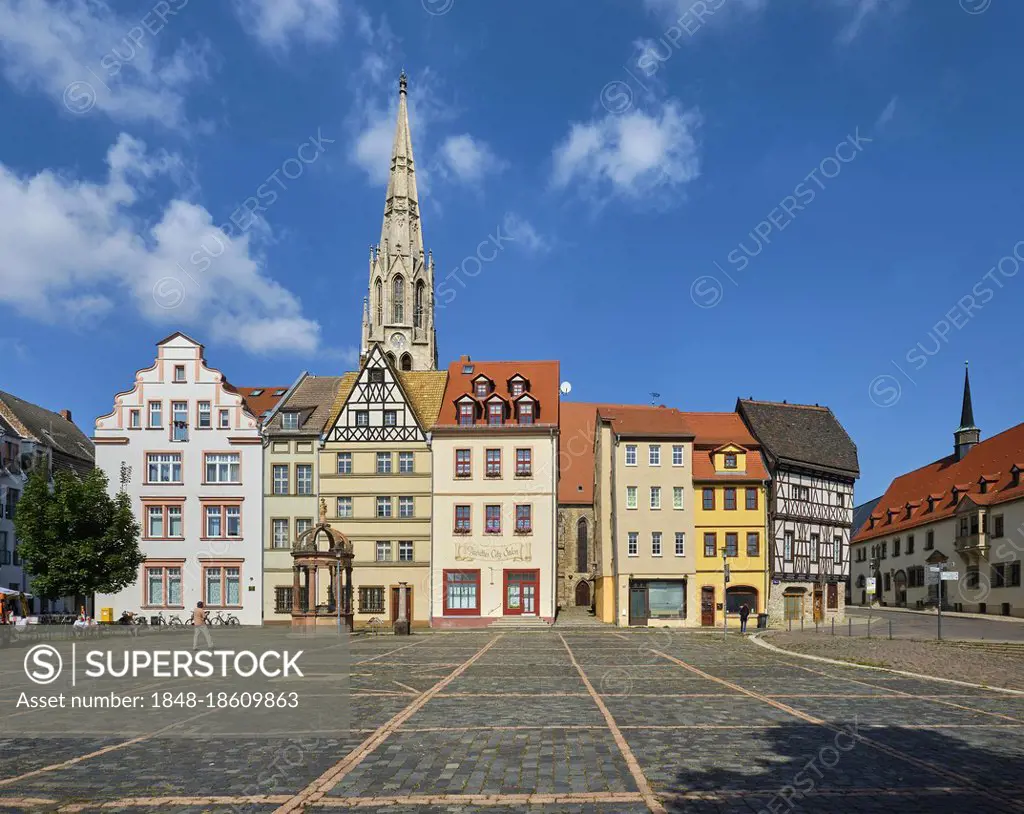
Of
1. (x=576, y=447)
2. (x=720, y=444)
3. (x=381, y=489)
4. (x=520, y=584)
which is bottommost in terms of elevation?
(x=520, y=584)

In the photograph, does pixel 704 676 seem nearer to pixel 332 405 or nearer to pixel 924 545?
pixel 332 405

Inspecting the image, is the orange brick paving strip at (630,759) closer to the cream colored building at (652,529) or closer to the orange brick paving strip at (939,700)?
the orange brick paving strip at (939,700)

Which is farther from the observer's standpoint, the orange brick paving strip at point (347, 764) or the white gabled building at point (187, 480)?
the white gabled building at point (187, 480)

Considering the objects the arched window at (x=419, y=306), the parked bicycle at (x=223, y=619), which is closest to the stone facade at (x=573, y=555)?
the parked bicycle at (x=223, y=619)

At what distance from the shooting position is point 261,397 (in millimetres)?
58625

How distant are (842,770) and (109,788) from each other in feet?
26.4

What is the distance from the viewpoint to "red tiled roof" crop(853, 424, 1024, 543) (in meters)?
62.1

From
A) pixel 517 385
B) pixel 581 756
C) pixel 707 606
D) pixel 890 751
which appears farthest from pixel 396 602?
pixel 890 751

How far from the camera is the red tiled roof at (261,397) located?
56.5 metres

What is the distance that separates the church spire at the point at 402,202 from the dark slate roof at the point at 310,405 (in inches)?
1888

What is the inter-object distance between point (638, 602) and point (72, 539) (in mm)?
29092

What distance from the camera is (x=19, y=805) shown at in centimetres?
945

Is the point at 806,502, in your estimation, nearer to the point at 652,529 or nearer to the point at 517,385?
the point at 652,529

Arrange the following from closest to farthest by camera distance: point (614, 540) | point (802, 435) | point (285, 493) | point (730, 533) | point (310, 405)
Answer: point (285, 493) < point (730, 533) < point (614, 540) < point (310, 405) < point (802, 435)
